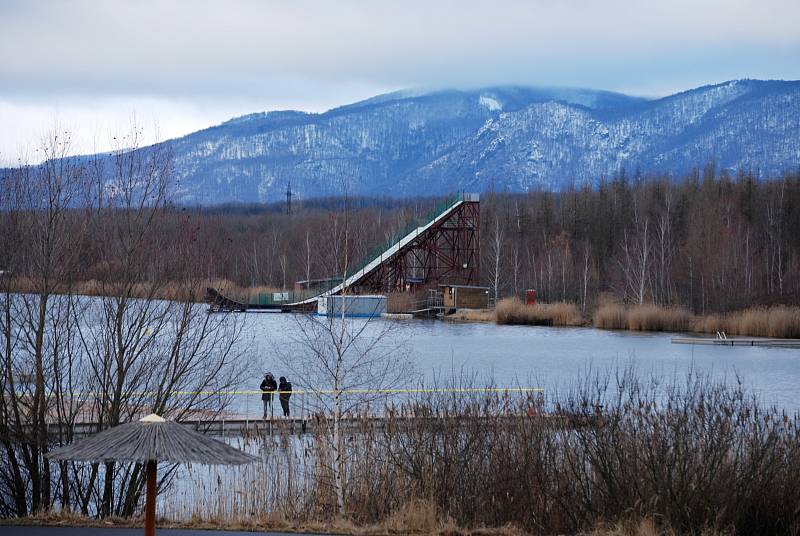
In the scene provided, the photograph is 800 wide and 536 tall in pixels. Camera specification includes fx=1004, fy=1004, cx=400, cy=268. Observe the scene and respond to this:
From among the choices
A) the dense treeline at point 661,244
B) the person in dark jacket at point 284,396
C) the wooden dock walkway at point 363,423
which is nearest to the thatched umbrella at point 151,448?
the wooden dock walkway at point 363,423

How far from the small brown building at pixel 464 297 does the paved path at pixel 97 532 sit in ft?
192

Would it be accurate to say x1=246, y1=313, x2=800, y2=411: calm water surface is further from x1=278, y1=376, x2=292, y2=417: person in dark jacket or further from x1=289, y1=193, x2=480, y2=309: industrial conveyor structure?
x1=289, y1=193, x2=480, y2=309: industrial conveyor structure

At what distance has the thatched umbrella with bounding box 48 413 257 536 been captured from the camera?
29.6 feet

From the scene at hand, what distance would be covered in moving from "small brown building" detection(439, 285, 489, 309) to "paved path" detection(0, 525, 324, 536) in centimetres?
5851

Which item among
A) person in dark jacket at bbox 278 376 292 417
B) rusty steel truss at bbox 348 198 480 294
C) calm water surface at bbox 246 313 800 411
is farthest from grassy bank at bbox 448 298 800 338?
person in dark jacket at bbox 278 376 292 417

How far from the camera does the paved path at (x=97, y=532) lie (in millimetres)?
12469

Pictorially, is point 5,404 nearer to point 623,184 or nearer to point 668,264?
point 668,264

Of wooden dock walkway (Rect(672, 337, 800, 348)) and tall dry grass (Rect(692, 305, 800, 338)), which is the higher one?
tall dry grass (Rect(692, 305, 800, 338))

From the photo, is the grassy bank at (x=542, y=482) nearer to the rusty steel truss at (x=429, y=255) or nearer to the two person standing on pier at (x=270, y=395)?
the two person standing on pier at (x=270, y=395)

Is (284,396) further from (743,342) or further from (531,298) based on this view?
(531,298)

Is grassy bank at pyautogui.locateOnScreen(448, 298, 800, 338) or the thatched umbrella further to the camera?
grassy bank at pyautogui.locateOnScreen(448, 298, 800, 338)

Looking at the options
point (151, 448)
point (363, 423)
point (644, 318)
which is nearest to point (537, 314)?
point (644, 318)

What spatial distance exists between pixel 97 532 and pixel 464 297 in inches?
2349

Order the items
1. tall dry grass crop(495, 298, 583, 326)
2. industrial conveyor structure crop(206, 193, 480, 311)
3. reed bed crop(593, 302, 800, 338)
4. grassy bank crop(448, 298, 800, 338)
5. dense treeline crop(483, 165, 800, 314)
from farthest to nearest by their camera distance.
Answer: industrial conveyor structure crop(206, 193, 480, 311) < dense treeline crop(483, 165, 800, 314) < tall dry grass crop(495, 298, 583, 326) < grassy bank crop(448, 298, 800, 338) < reed bed crop(593, 302, 800, 338)
